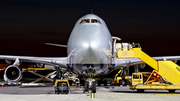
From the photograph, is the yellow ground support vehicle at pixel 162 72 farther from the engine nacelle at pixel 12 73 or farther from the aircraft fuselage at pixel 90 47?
the engine nacelle at pixel 12 73

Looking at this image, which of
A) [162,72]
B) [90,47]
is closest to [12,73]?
[90,47]


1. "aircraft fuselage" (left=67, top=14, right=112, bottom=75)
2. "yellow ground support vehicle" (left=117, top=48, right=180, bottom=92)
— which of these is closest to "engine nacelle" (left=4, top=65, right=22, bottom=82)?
"aircraft fuselage" (left=67, top=14, right=112, bottom=75)

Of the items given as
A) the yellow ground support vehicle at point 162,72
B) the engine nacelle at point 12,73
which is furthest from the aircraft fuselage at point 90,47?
the engine nacelle at point 12,73

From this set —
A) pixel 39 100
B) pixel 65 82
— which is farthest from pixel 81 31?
pixel 39 100

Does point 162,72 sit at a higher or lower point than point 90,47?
lower

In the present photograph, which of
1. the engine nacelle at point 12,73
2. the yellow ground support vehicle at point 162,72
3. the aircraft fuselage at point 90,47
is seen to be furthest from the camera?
the engine nacelle at point 12,73

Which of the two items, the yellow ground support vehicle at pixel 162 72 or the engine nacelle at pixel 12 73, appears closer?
the yellow ground support vehicle at pixel 162 72

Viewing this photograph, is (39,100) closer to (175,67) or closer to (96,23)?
(96,23)

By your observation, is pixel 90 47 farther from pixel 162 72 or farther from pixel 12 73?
pixel 12 73

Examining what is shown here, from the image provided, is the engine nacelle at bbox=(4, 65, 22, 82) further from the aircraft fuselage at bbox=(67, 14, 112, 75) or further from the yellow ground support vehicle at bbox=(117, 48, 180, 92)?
the yellow ground support vehicle at bbox=(117, 48, 180, 92)

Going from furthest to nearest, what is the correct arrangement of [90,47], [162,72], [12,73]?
[12,73]
[162,72]
[90,47]

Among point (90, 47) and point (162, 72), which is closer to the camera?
point (90, 47)

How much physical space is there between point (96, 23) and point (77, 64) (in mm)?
2501

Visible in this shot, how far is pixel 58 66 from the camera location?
765 inches
